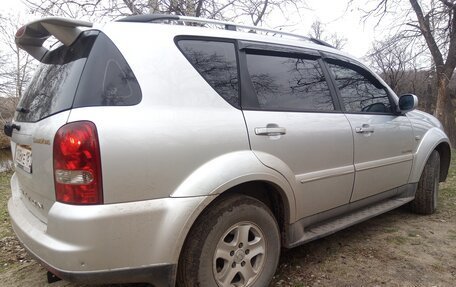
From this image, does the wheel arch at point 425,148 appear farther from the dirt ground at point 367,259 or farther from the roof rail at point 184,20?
the roof rail at point 184,20

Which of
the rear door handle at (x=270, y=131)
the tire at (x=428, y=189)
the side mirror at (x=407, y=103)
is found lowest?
the tire at (x=428, y=189)

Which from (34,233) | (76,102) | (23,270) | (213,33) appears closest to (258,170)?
(213,33)

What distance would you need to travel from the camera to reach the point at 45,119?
201cm

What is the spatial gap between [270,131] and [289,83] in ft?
1.88

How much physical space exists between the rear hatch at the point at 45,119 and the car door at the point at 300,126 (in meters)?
1.02

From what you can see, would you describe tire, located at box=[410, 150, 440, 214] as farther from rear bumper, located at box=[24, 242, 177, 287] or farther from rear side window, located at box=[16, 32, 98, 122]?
rear side window, located at box=[16, 32, 98, 122]

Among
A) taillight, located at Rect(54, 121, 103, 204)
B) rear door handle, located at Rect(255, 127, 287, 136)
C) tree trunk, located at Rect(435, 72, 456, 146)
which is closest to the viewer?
taillight, located at Rect(54, 121, 103, 204)

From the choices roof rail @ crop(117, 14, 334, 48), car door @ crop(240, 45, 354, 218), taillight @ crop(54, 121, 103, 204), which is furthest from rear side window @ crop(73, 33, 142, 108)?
car door @ crop(240, 45, 354, 218)

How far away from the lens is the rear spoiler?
1.99m

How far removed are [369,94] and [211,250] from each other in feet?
7.76

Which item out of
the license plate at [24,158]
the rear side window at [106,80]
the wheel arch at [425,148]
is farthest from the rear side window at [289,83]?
the wheel arch at [425,148]

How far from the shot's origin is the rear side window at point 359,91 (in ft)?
10.5

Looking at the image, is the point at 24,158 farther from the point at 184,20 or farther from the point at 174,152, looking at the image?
the point at 184,20

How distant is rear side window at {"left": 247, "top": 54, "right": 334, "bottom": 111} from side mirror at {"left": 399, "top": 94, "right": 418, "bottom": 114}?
3.90 feet
